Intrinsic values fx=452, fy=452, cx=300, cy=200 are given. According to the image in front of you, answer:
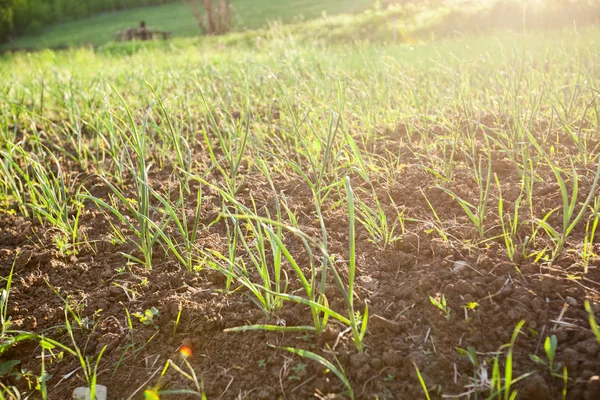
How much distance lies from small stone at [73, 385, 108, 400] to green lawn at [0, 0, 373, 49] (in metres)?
18.9

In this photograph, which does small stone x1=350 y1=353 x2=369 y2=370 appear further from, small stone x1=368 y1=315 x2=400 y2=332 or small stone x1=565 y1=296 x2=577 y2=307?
small stone x1=565 y1=296 x2=577 y2=307

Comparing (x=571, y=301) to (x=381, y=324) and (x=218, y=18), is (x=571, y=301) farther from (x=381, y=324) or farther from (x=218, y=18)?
(x=218, y=18)

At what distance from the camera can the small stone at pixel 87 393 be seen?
3.81 ft

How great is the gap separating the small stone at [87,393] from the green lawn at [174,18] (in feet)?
62.2

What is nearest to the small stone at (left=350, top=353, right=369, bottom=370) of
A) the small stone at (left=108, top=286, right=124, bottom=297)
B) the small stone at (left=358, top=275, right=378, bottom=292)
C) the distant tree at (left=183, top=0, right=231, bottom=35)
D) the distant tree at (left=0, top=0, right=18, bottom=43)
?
the small stone at (left=358, top=275, right=378, bottom=292)

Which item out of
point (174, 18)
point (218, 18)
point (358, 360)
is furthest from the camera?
point (174, 18)

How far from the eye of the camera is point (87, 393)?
1.17m

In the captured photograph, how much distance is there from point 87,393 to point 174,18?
3188 cm

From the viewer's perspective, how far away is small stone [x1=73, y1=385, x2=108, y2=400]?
1.16 metres

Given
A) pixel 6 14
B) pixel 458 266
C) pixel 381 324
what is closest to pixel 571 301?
pixel 458 266

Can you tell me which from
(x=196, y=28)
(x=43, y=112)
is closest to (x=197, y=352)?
(x=43, y=112)

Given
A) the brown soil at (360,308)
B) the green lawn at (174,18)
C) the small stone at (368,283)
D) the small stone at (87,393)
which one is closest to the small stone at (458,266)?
the brown soil at (360,308)

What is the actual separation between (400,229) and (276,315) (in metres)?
0.58

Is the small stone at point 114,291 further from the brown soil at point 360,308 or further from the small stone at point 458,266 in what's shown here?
the small stone at point 458,266
